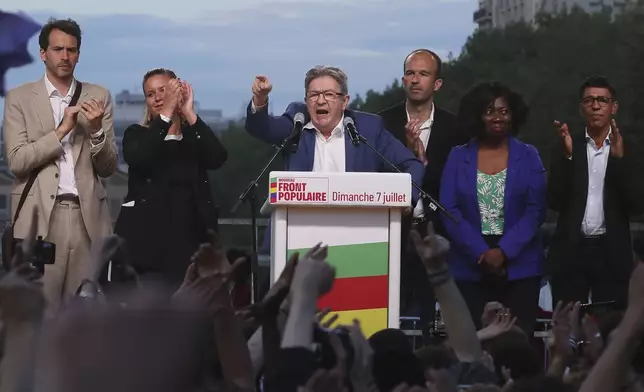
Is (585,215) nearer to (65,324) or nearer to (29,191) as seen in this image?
(29,191)

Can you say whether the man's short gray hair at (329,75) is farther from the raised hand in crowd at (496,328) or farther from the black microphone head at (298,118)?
the raised hand in crowd at (496,328)

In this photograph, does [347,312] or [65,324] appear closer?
[65,324]

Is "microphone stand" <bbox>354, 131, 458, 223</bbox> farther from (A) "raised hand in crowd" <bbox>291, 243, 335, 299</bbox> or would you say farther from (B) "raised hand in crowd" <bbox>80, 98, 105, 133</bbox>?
(A) "raised hand in crowd" <bbox>291, 243, 335, 299</bbox>

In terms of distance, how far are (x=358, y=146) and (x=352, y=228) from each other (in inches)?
36.2

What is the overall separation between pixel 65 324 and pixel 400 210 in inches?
181

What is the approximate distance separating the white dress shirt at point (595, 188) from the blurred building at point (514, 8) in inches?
2037

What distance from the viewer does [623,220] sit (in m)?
9.02

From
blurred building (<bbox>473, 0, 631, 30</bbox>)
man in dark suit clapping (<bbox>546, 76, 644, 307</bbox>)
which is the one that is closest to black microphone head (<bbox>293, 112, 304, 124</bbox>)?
man in dark suit clapping (<bbox>546, 76, 644, 307</bbox>)

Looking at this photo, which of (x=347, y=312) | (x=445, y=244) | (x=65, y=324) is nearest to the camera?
(x=65, y=324)

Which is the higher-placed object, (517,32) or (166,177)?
(517,32)

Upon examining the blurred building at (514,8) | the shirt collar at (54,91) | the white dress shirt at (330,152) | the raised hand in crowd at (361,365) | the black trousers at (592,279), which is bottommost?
the raised hand in crowd at (361,365)

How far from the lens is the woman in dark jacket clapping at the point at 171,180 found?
27.5 feet

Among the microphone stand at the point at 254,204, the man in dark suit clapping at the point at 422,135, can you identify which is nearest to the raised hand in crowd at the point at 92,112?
the microphone stand at the point at 254,204

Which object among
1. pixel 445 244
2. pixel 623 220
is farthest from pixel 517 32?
pixel 445 244
